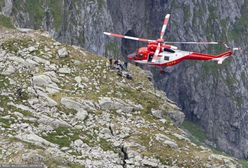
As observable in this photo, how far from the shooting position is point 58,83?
5047cm

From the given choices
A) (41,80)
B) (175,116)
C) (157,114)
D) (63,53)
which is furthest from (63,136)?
(175,116)

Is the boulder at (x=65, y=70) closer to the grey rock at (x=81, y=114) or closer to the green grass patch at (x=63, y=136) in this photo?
the grey rock at (x=81, y=114)

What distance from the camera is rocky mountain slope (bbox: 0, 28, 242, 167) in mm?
40188

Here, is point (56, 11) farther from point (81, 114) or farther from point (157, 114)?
point (81, 114)

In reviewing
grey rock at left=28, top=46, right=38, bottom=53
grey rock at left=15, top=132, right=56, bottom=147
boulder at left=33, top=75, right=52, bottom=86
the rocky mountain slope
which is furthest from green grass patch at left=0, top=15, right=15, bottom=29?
grey rock at left=15, top=132, right=56, bottom=147

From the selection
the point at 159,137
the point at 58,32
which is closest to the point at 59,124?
the point at 159,137

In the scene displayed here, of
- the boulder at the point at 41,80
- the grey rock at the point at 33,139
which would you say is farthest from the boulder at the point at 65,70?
the grey rock at the point at 33,139

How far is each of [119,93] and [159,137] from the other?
27.0 feet

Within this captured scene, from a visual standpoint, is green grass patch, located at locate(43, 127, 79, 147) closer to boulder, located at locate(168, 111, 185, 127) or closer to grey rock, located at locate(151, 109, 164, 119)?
grey rock, located at locate(151, 109, 164, 119)

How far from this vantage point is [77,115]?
46188 millimetres

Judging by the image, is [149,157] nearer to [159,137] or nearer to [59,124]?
[159,137]

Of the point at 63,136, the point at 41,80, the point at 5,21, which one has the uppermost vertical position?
the point at 5,21

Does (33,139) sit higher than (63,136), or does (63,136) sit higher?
(33,139)

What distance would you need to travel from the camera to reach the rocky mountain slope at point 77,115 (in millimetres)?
40188
